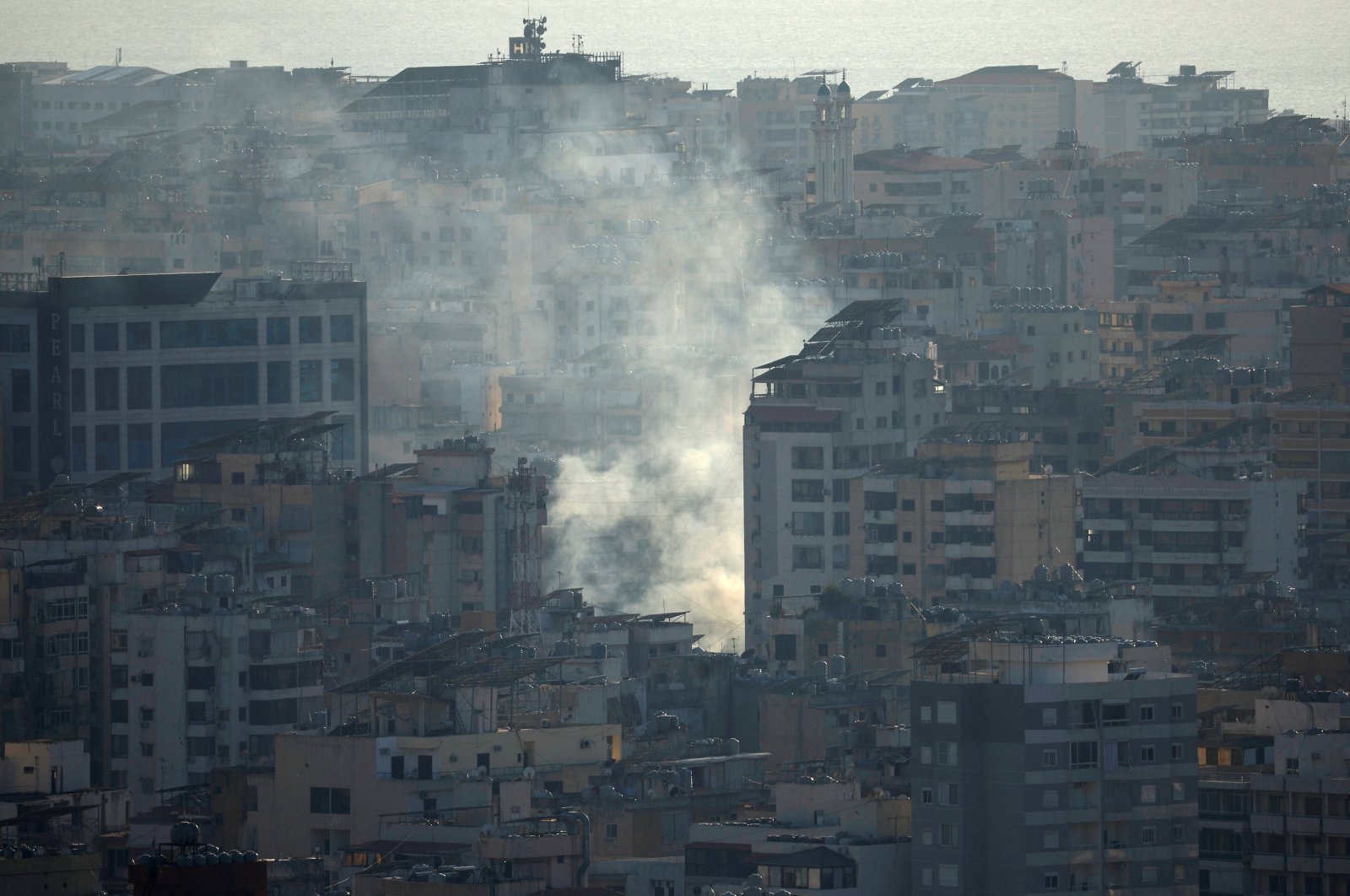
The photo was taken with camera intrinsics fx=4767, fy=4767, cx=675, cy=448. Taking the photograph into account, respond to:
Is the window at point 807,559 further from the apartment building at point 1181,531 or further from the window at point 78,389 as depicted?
the window at point 78,389

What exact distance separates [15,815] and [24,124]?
11007cm

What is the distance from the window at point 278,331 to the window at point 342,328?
1266 millimetres

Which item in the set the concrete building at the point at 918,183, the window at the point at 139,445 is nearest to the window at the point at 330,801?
the window at the point at 139,445

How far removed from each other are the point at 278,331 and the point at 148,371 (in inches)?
134

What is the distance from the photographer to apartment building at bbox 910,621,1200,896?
50250 millimetres

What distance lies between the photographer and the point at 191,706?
62656 mm

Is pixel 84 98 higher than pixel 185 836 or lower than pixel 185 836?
higher

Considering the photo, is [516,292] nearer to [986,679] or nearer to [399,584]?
[399,584]

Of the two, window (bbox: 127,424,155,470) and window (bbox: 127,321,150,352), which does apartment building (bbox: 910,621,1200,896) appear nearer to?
window (bbox: 127,424,155,470)

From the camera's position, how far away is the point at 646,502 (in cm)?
9594

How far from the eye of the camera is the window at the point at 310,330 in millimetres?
90375

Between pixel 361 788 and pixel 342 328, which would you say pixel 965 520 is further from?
pixel 361 788

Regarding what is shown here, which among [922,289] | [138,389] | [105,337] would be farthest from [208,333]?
[922,289]

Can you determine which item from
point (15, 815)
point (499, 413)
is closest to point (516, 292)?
point (499, 413)
